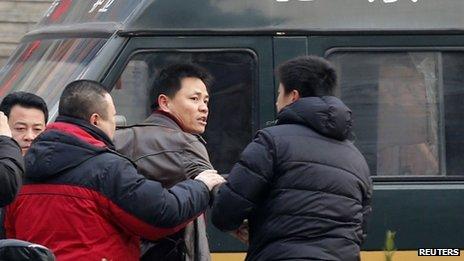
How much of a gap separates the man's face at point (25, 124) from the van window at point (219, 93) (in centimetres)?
105

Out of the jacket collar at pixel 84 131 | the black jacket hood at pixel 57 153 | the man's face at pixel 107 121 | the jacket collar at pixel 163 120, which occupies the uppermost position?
the jacket collar at pixel 163 120

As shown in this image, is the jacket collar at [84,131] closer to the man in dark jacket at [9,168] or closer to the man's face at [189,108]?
the man in dark jacket at [9,168]

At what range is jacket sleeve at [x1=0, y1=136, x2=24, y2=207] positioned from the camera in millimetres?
4844

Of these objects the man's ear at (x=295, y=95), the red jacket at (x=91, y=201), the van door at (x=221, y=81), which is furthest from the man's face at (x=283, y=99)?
the van door at (x=221, y=81)

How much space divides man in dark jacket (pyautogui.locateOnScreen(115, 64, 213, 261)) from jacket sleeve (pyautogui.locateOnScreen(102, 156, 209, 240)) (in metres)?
0.24

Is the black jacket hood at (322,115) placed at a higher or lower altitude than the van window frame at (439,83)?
lower

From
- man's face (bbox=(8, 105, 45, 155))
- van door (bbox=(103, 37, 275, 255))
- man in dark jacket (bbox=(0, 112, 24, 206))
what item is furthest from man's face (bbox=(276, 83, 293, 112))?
van door (bbox=(103, 37, 275, 255))

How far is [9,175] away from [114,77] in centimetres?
261

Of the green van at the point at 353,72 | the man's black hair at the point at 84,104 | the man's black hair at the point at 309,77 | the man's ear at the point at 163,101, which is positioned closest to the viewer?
the man's black hair at the point at 84,104

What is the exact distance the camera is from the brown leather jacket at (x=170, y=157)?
5.62 metres

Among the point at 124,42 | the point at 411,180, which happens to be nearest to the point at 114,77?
the point at 124,42

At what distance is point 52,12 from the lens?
27.6ft

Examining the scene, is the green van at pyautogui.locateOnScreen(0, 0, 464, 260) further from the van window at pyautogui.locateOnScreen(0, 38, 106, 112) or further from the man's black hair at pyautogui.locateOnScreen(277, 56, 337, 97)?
the man's black hair at pyautogui.locateOnScreen(277, 56, 337, 97)

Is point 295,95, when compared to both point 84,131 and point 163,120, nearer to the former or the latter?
point 163,120
